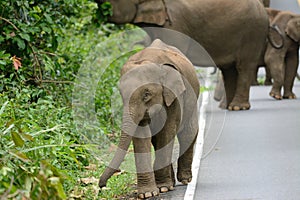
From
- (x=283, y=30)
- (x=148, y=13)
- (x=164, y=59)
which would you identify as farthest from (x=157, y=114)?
(x=283, y=30)

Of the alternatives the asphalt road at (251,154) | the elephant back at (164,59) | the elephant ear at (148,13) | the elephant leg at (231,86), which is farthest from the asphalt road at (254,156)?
the elephant ear at (148,13)

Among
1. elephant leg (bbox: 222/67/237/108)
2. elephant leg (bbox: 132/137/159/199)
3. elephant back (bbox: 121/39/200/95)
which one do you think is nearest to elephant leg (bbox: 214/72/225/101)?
elephant leg (bbox: 222/67/237/108)

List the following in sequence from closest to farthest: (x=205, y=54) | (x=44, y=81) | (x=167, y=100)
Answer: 1. (x=167, y=100)
2. (x=44, y=81)
3. (x=205, y=54)

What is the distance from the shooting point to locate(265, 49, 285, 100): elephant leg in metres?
21.9

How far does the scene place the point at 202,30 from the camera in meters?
20.0

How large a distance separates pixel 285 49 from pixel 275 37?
0.32 m

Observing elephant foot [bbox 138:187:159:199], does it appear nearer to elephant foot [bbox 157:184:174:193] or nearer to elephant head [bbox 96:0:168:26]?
elephant foot [bbox 157:184:174:193]

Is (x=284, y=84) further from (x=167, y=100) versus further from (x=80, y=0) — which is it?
(x=167, y=100)

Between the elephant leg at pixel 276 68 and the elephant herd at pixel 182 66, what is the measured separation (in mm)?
20

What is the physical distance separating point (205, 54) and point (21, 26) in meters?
5.86

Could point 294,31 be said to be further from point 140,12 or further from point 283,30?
point 140,12

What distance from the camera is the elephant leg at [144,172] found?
38.2 ft

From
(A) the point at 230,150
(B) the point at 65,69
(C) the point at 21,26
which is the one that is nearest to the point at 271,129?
(A) the point at 230,150

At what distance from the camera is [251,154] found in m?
14.7
